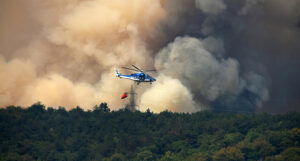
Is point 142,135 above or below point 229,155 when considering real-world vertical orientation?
above

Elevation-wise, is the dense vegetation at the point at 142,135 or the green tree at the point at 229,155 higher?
the dense vegetation at the point at 142,135

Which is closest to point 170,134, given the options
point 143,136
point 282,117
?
point 143,136

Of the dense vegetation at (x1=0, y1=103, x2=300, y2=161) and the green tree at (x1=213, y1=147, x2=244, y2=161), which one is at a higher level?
the dense vegetation at (x1=0, y1=103, x2=300, y2=161)

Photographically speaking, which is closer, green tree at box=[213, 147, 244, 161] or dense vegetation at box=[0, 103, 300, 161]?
green tree at box=[213, 147, 244, 161]

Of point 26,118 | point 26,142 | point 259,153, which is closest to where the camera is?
point 259,153

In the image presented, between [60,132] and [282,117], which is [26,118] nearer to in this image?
[60,132]

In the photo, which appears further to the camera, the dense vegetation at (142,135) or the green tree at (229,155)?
the dense vegetation at (142,135)

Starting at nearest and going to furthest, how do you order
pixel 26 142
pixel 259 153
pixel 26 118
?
1. pixel 259 153
2. pixel 26 142
3. pixel 26 118

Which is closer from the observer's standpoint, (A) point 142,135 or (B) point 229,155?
(B) point 229,155
